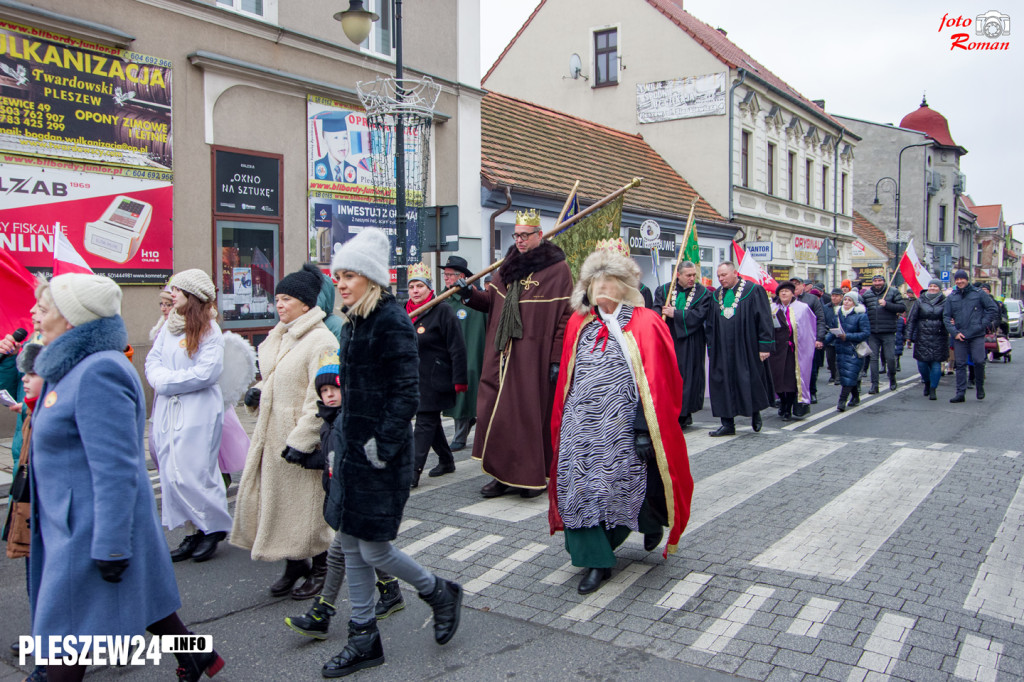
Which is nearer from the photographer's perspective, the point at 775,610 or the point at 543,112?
the point at 775,610

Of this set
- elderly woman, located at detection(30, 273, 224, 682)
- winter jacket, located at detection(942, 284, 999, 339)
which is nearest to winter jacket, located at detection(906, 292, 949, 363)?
winter jacket, located at detection(942, 284, 999, 339)

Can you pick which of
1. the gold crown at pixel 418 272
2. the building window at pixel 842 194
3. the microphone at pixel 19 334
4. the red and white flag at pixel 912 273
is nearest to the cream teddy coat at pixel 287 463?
the microphone at pixel 19 334

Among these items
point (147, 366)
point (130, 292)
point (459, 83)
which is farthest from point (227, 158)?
point (147, 366)

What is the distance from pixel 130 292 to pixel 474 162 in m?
7.35

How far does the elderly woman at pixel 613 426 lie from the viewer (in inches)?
175

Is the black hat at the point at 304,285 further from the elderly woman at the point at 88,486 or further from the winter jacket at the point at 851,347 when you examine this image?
the winter jacket at the point at 851,347

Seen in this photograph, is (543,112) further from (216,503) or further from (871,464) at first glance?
(216,503)

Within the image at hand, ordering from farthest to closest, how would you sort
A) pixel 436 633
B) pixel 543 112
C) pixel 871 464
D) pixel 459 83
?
pixel 543 112 → pixel 459 83 → pixel 871 464 → pixel 436 633

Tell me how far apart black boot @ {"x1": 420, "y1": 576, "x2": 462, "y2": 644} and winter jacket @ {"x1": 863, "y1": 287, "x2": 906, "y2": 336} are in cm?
1190

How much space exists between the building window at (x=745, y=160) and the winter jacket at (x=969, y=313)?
1482 cm

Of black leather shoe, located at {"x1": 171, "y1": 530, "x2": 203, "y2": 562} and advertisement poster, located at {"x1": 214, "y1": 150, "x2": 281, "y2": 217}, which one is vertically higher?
advertisement poster, located at {"x1": 214, "y1": 150, "x2": 281, "y2": 217}

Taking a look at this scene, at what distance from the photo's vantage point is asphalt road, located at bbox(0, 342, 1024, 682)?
3.59 m

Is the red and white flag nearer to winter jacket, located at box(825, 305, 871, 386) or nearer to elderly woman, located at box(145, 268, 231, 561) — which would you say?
winter jacket, located at box(825, 305, 871, 386)

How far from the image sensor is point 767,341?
9.47 metres
